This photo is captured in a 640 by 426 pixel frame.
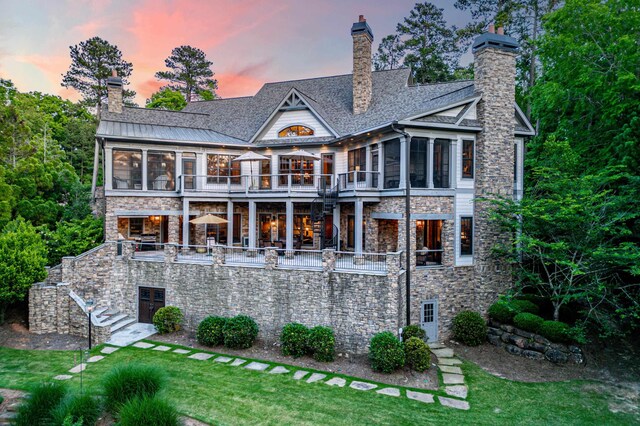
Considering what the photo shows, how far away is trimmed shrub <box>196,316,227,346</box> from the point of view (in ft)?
43.3

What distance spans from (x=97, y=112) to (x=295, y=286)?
1586 inches

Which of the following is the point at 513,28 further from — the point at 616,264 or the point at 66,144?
the point at 66,144

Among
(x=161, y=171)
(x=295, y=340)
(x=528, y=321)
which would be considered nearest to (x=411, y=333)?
(x=295, y=340)

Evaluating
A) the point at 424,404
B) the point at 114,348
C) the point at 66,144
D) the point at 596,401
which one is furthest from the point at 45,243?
the point at 66,144

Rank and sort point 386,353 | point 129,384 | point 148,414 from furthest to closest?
1. point 386,353
2. point 129,384
3. point 148,414

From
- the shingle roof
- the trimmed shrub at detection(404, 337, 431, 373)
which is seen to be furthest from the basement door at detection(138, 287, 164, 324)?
the trimmed shrub at detection(404, 337, 431, 373)

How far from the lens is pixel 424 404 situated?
966 cm

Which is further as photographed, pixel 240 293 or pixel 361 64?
pixel 361 64

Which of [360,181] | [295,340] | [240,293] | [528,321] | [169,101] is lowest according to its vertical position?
→ [295,340]

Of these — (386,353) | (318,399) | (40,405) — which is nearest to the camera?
(40,405)

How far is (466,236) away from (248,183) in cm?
1196

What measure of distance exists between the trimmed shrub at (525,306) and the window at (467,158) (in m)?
5.59

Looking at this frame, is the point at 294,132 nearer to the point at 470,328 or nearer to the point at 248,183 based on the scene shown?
the point at 248,183

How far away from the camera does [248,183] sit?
1941cm
